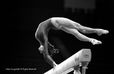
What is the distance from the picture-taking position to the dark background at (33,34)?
324 centimetres

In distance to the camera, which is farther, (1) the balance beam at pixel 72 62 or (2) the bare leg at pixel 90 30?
(2) the bare leg at pixel 90 30

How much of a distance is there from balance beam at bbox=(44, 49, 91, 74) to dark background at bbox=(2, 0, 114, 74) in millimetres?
111

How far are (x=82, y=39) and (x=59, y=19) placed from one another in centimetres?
31

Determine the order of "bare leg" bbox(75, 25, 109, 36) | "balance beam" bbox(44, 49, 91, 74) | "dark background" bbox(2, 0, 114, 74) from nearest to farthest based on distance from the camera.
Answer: "balance beam" bbox(44, 49, 91, 74) → "bare leg" bbox(75, 25, 109, 36) → "dark background" bbox(2, 0, 114, 74)

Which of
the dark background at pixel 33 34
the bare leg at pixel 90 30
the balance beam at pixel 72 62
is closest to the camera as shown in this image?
the balance beam at pixel 72 62

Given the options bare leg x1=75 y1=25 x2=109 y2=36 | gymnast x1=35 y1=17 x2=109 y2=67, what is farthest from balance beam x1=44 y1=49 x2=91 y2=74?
bare leg x1=75 y1=25 x2=109 y2=36

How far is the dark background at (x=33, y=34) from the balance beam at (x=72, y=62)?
11 centimetres

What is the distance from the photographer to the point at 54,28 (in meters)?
3.20

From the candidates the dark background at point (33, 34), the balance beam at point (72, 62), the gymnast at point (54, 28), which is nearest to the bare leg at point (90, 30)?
the gymnast at point (54, 28)

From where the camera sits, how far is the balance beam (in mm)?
2959

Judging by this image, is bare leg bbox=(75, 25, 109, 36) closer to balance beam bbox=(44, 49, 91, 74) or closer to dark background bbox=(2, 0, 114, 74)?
dark background bbox=(2, 0, 114, 74)

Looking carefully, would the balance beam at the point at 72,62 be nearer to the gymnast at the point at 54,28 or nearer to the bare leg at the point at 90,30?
the gymnast at the point at 54,28

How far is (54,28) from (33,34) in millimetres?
234

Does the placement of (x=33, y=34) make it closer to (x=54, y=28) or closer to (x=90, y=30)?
(x=54, y=28)
